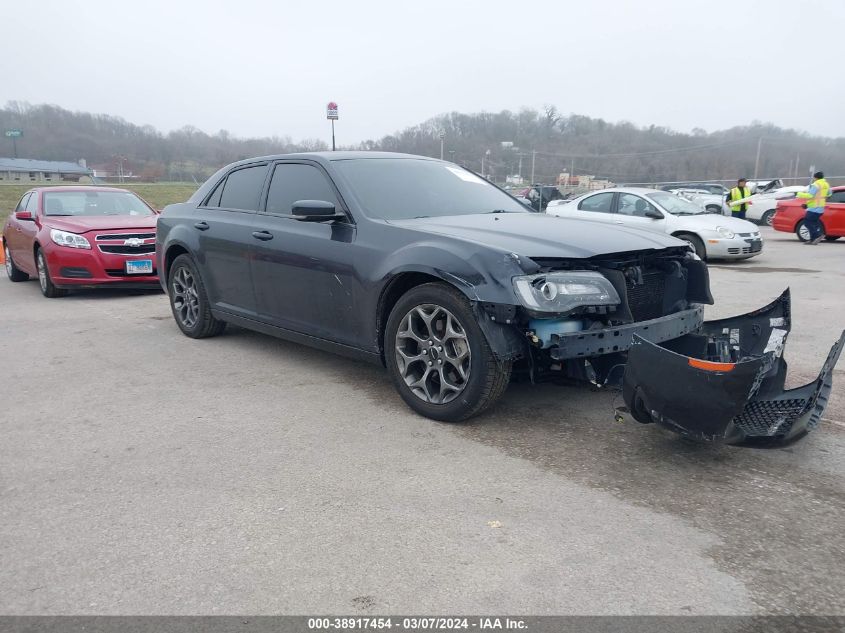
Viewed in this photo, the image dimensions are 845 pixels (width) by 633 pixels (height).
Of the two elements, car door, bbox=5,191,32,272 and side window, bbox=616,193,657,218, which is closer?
car door, bbox=5,191,32,272

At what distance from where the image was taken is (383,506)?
3057mm

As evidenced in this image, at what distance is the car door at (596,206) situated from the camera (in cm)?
1265

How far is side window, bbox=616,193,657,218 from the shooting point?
12608 millimetres

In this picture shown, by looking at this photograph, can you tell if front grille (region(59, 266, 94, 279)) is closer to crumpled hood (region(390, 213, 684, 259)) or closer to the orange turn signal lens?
crumpled hood (region(390, 213, 684, 259))

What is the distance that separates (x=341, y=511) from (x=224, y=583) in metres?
0.65

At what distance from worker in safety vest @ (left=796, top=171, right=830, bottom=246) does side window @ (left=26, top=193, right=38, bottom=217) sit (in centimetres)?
1587

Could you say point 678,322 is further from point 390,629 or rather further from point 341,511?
point 390,629

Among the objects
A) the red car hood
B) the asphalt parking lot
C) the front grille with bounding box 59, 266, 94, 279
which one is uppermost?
the red car hood

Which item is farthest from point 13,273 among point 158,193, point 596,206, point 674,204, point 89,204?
point 158,193

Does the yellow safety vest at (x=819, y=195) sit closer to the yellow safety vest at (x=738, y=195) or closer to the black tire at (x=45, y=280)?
the yellow safety vest at (x=738, y=195)

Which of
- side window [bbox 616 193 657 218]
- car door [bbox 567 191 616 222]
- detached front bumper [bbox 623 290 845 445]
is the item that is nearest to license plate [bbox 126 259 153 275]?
detached front bumper [bbox 623 290 845 445]

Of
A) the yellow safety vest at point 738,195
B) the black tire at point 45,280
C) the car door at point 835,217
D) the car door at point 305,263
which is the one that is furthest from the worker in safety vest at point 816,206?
the black tire at point 45,280

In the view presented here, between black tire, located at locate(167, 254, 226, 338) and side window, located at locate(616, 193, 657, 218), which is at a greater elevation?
side window, located at locate(616, 193, 657, 218)

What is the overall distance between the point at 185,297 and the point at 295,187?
201cm
